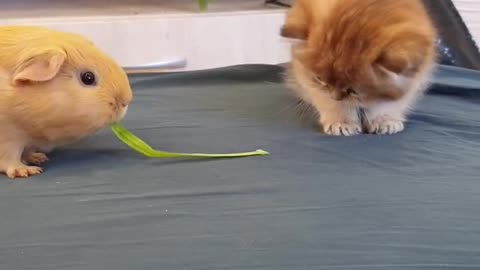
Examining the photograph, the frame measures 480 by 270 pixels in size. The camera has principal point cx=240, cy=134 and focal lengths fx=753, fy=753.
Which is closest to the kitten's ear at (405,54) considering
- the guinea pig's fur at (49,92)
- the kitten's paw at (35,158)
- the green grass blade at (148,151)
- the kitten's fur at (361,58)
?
the kitten's fur at (361,58)

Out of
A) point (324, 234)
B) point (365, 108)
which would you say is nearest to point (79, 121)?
point (324, 234)

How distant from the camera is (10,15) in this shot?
6.18ft

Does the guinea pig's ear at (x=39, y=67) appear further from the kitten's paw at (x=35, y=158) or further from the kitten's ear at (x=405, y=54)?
the kitten's ear at (x=405, y=54)

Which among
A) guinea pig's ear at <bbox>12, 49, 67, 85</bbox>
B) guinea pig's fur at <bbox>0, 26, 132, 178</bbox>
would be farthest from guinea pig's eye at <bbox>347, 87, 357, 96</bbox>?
guinea pig's ear at <bbox>12, 49, 67, 85</bbox>

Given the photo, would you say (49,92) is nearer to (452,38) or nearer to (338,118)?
Result: (338,118)

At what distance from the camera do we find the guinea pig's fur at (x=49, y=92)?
0.96m

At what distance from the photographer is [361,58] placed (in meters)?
1.23

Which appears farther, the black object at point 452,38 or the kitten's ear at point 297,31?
the black object at point 452,38

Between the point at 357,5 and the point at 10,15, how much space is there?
0.96 m

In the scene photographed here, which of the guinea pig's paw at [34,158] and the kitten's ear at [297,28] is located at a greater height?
the kitten's ear at [297,28]

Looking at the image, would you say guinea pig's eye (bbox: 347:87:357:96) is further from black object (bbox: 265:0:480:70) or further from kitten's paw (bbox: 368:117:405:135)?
black object (bbox: 265:0:480:70)

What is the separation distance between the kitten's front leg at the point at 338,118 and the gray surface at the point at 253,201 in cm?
4

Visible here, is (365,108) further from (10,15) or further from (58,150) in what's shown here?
(10,15)

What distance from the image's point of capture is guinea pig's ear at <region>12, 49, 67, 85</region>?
0.95 metres
